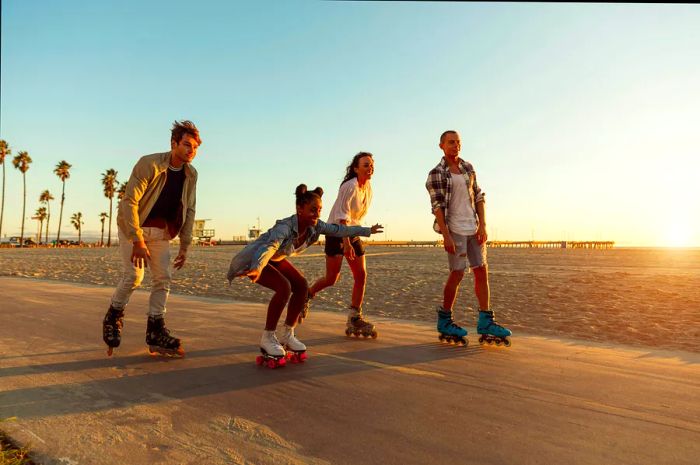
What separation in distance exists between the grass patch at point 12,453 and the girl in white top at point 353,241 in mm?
3336

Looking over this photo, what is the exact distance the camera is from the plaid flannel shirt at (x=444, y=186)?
17.4 feet

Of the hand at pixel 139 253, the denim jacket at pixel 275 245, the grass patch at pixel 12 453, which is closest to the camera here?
the grass patch at pixel 12 453

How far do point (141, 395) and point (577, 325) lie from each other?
560cm

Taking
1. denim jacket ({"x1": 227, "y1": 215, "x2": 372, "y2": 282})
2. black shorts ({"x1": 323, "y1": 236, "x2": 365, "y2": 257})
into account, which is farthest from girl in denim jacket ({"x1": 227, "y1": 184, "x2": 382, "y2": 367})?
black shorts ({"x1": 323, "y1": 236, "x2": 365, "y2": 257})

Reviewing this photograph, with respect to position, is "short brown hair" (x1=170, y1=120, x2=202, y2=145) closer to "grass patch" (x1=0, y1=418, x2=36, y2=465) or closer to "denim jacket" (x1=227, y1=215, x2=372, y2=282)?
"denim jacket" (x1=227, y1=215, x2=372, y2=282)

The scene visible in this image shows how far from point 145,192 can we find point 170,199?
9.6 inches

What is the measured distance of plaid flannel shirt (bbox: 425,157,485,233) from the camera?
209 inches

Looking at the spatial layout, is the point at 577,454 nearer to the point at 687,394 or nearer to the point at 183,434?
the point at 687,394

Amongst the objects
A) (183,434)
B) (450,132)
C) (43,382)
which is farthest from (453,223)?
(43,382)

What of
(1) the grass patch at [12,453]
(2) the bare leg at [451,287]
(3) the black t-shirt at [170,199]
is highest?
(3) the black t-shirt at [170,199]

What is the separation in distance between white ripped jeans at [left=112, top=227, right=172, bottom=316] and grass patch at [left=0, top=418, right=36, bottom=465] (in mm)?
2075

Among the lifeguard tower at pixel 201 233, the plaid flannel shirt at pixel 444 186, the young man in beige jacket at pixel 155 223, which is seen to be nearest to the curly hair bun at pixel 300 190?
the young man in beige jacket at pixel 155 223

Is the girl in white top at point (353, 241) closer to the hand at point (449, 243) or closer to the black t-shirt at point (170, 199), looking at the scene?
the hand at point (449, 243)

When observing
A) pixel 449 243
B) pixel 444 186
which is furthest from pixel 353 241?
pixel 444 186
